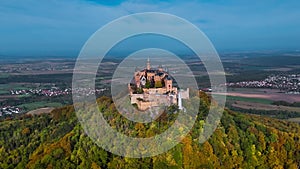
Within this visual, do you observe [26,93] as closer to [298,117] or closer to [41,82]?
[41,82]

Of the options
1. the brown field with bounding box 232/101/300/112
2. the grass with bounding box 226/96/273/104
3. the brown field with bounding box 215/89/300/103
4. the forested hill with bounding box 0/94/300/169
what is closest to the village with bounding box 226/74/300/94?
the brown field with bounding box 215/89/300/103

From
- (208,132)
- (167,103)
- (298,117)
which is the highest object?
(167,103)

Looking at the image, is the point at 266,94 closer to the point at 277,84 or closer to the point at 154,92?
the point at 277,84

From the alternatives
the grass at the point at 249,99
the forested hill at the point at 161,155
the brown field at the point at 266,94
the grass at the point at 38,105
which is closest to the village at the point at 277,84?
the brown field at the point at 266,94

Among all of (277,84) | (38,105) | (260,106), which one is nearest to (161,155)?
(260,106)

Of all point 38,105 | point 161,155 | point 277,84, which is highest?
point 161,155

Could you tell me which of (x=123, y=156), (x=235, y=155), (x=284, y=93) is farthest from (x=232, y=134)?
(x=284, y=93)

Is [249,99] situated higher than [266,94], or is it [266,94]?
[266,94]
